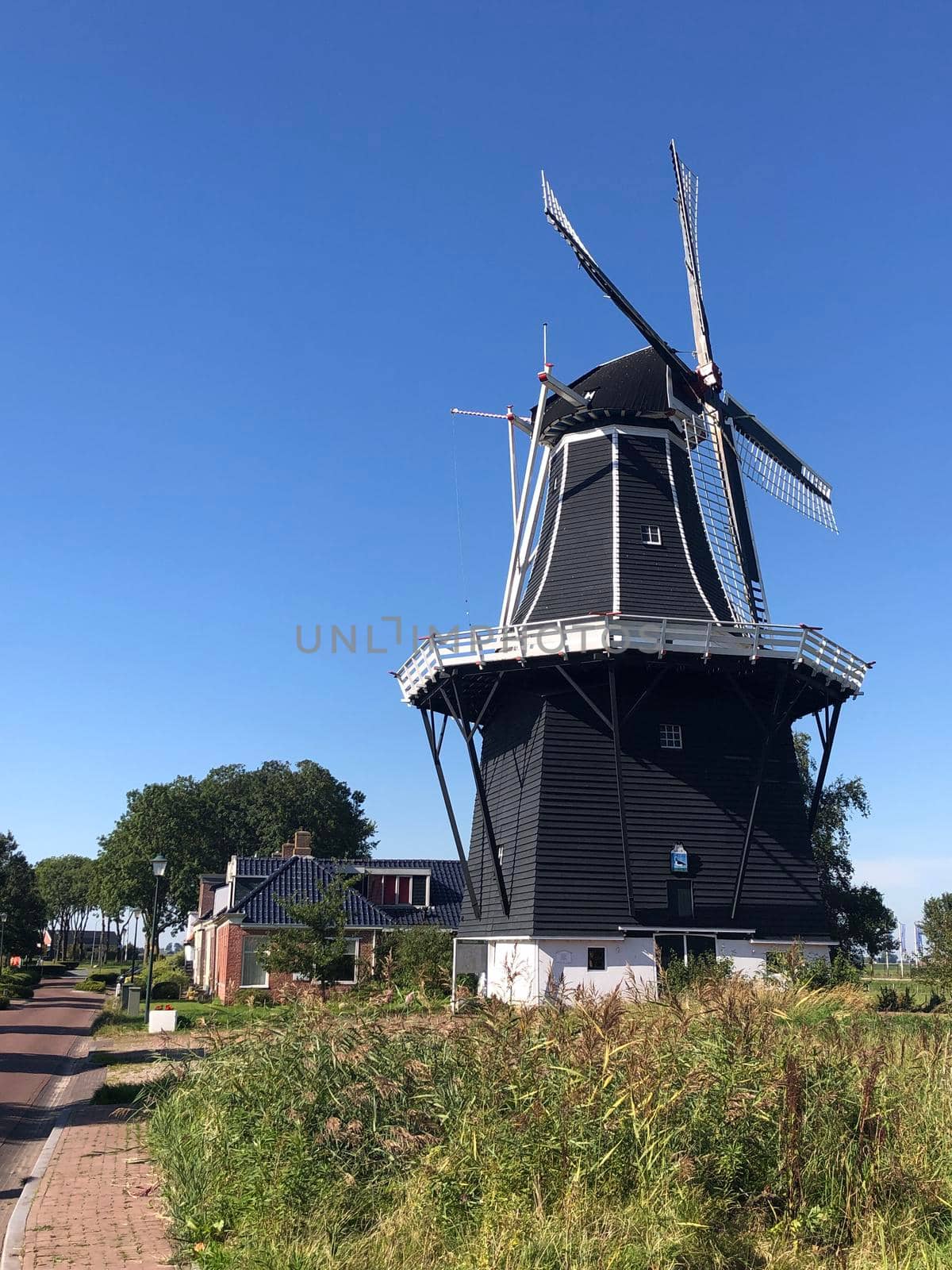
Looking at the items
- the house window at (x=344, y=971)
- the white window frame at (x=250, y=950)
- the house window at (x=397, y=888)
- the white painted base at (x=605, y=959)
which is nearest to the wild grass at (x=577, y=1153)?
the white painted base at (x=605, y=959)

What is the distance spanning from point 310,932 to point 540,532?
11.8m

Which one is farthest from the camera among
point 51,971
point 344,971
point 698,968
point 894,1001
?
point 51,971

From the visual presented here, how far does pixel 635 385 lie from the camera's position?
27.8m

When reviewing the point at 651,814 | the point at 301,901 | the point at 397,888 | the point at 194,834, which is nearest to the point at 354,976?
the point at 301,901

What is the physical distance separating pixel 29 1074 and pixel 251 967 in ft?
54.5

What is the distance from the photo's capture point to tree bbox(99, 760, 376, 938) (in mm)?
70438

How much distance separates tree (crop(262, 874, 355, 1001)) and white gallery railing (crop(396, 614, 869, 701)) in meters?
7.19

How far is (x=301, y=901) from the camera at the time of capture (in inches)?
1350

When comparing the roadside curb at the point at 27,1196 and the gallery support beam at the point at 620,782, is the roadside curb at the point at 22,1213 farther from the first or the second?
the gallery support beam at the point at 620,782

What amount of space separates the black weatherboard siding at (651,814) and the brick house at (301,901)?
12050 millimetres

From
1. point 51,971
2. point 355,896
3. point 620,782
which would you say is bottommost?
point 51,971

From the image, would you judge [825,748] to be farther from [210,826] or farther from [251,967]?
[210,826]

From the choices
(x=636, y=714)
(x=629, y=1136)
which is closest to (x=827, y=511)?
(x=636, y=714)

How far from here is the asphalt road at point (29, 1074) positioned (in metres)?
12.2
